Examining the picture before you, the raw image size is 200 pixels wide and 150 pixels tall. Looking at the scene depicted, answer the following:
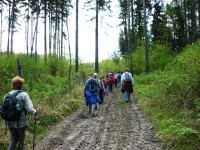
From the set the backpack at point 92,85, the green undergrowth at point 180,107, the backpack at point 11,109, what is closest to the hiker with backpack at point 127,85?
the green undergrowth at point 180,107

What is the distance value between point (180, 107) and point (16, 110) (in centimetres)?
711

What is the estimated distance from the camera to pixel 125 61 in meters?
40.7

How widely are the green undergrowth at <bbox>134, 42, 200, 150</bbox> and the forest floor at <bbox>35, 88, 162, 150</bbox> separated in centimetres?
41

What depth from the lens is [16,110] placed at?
6.15 metres

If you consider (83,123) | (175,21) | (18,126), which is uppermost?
(175,21)

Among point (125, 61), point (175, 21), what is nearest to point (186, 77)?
point (125, 61)

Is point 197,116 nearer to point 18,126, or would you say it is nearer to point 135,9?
point 18,126

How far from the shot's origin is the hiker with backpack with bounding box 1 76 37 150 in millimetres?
6137

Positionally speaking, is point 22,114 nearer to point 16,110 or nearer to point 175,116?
point 16,110

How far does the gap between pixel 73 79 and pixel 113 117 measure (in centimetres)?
1125

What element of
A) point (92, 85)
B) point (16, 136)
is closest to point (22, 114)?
point (16, 136)

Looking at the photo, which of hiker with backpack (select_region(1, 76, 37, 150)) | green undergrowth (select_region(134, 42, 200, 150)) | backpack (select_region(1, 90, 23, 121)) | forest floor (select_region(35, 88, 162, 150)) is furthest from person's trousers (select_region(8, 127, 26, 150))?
green undergrowth (select_region(134, 42, 200, 150))

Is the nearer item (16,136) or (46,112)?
(16,136)

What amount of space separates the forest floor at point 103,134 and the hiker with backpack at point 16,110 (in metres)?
1.65
